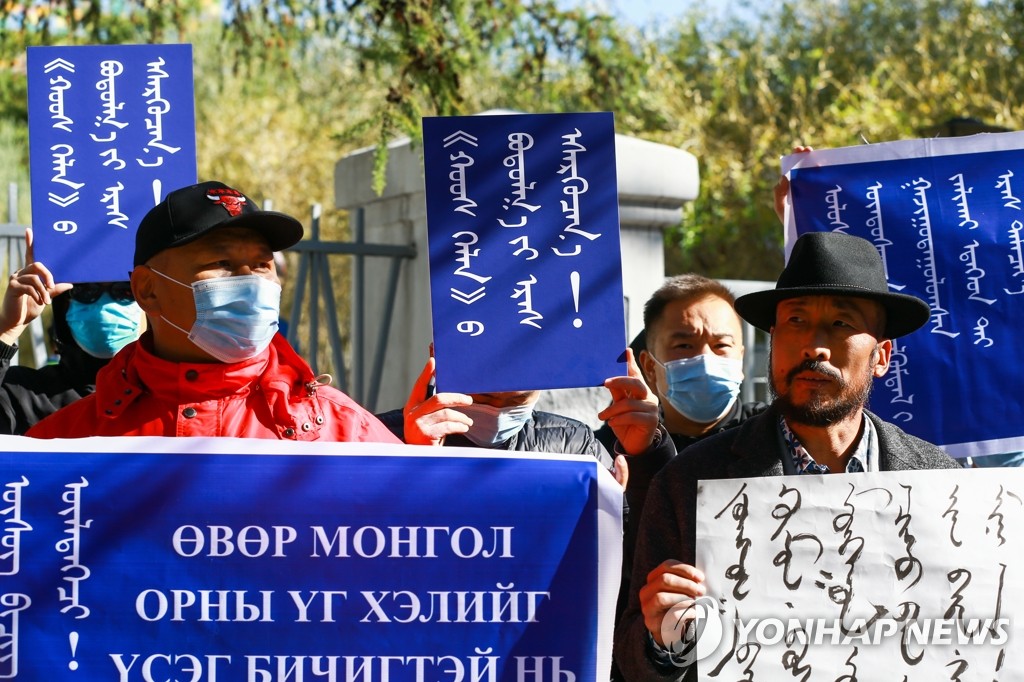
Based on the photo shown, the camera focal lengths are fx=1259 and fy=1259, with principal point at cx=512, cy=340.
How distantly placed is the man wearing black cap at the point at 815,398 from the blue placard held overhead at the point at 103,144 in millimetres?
1635

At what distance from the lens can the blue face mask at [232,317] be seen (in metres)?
2.77

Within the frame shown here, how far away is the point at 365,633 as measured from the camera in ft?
7.69

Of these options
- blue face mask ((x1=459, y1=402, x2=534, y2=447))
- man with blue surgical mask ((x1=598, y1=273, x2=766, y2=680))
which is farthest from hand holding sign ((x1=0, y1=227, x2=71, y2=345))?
man with blue surgical mask ((x1=598, y1=273, x2=766, y2=680))

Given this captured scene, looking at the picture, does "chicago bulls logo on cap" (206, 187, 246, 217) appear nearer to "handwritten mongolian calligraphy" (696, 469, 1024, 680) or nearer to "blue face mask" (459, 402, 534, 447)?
"blue face mask" (459, 402, 534, 447)

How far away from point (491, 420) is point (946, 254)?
4.43 feet

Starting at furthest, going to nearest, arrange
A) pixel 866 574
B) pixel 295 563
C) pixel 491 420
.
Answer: pixel 491 420 → pixel 866 574 → pixel 295 563

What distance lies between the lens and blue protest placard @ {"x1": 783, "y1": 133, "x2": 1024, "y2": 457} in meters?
3.46

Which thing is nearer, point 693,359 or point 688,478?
point 688,478

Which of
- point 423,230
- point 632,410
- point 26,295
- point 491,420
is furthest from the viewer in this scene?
point 423,230

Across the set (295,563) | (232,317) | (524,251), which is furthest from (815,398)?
(232,317)

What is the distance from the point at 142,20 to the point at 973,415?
18.6ft

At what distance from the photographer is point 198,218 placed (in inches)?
108

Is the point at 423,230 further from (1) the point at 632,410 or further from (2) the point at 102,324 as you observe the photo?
(1) the point at 632,410

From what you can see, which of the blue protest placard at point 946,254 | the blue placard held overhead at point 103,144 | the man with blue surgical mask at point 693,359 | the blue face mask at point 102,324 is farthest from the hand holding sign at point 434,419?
the blue face mask at point 102,324
